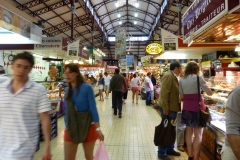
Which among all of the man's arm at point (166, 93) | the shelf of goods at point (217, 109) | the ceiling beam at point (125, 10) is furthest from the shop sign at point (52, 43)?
the ceiling beam at point (125, 10)

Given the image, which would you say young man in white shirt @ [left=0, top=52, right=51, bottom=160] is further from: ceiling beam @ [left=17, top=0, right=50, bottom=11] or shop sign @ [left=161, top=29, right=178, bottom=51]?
ceiling beam @ [left=17, top=0, right=50, bottom=11]

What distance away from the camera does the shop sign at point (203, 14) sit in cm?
248

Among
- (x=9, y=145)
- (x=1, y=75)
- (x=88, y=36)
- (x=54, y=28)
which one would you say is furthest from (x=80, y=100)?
(x=88, y=36)

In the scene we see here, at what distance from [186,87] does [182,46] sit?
4239 mm

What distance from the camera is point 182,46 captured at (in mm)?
7395

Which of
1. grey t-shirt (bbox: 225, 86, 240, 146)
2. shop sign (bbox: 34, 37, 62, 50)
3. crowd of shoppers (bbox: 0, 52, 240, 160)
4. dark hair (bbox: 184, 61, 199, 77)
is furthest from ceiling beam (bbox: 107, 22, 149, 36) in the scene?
grey t-shirt (bbox: 225, 86, 240, 146)

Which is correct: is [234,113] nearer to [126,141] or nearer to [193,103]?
[193,103]

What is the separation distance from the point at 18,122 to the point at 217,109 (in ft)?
14.1

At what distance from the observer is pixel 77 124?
2.50 metres

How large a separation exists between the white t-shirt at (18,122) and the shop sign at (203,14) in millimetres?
2062

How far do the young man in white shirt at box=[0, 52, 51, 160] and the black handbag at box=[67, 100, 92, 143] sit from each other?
584 mm

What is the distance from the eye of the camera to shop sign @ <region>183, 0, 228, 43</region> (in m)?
2.48

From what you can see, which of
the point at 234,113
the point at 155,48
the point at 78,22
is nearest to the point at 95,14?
the point at 78,22

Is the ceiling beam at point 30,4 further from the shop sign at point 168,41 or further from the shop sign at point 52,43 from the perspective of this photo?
the shop sign at point 168,41
